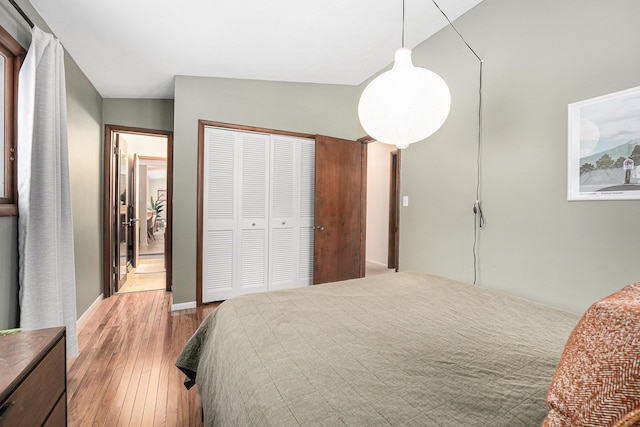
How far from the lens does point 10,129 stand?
186 cm

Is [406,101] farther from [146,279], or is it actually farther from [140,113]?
[146,279]

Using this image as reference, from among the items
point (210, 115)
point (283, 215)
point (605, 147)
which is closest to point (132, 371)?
point (283, 215)

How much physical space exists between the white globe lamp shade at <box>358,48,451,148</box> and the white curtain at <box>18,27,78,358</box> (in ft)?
6.75

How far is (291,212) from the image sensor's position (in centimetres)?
378

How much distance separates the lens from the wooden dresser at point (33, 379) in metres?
0.88

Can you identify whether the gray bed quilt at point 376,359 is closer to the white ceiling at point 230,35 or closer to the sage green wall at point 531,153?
the sage green wall at point 531,153

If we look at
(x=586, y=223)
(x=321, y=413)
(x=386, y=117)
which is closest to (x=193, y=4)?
(x=386, y=117)

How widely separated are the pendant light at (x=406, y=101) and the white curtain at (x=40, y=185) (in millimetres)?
2059

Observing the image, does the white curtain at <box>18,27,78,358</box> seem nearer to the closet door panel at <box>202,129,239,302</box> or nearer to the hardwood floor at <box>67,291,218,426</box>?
the hardwood floor at <box>67,291,218,426</box>

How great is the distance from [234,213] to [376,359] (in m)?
2.87

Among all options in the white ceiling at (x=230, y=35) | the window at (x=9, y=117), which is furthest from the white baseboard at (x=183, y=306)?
the white ceiling at (x=230, y=35)

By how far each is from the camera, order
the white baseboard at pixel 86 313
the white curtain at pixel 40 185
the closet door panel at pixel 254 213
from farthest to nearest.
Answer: the closet door panel at pixel 254 213
the white baseboard at pixel 86 313
the white curtain at pixel 40 185

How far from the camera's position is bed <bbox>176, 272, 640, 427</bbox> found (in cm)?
70

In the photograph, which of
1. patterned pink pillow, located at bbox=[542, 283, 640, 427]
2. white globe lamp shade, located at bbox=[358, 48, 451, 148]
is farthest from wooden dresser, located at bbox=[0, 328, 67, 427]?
white globe lamp shade, located at bbox=[358, 48, 451, 148]
